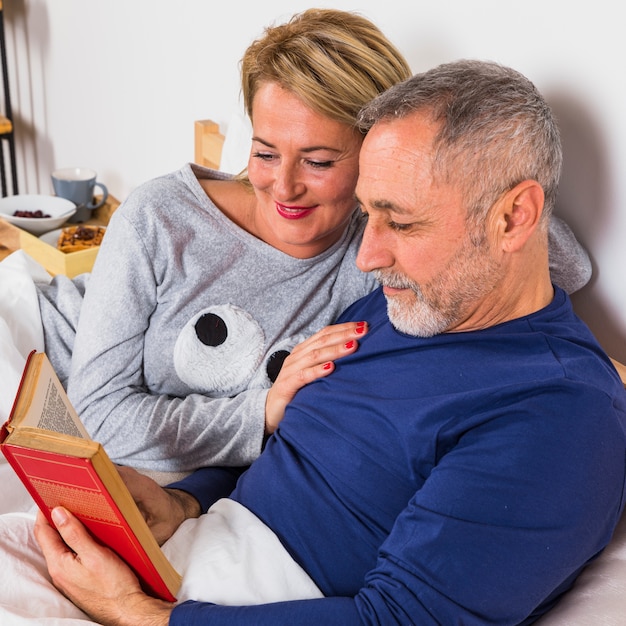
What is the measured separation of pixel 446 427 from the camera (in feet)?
3.43

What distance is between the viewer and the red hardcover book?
87cm

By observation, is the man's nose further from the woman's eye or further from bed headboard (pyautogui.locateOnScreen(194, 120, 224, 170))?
bed headboard (pyautogui.locateOnScreen(194, 120, 224, 170))

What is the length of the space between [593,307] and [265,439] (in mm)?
601

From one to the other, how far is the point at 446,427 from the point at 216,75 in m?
1.49

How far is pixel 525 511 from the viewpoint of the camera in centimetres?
91

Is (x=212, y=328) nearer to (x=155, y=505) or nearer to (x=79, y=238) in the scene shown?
(x=155, y=505)

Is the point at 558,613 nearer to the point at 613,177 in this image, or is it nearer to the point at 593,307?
the point at 593,307

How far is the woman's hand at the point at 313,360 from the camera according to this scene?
4.18ft

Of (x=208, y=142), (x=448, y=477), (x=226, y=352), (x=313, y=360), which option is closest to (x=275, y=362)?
(x=226, y=352)

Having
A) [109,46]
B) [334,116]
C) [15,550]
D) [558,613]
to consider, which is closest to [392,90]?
[334,116]

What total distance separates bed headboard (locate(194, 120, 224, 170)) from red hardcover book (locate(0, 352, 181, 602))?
47.1 inches

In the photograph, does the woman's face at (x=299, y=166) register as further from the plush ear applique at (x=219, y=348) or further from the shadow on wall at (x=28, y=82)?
the shadow on wall at (x=28, y=82)

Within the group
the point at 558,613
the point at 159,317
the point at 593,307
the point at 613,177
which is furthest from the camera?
the point at 159,317

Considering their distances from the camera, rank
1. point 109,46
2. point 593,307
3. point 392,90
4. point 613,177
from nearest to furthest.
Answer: point 392,90 → point 613,177 → point 593,307 → point 109,46
